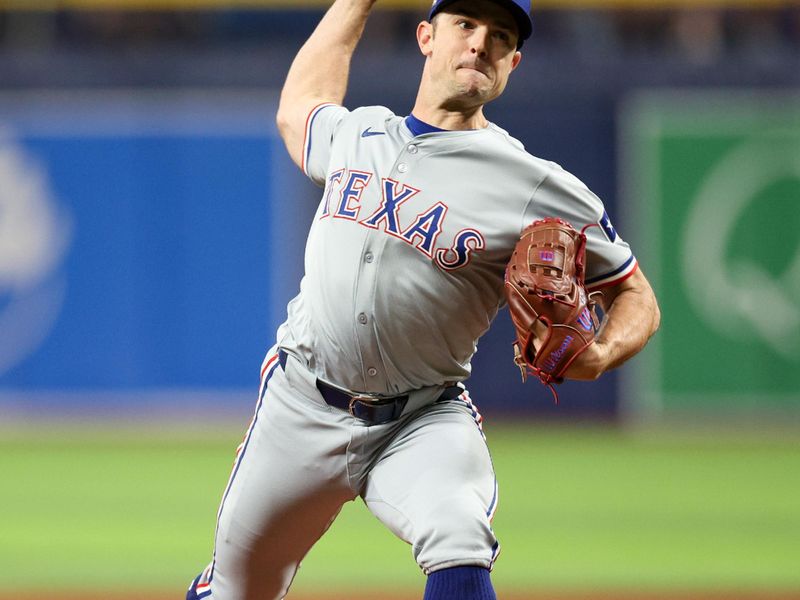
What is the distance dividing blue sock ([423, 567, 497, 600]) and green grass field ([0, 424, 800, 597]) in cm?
282

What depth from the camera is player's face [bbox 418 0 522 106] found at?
3594mm

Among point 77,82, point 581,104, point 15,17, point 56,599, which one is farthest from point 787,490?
point 15,17

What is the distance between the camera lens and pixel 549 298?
10.8ft

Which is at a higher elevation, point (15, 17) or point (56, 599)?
point (15, 17)

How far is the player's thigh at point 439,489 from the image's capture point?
3.33 meters

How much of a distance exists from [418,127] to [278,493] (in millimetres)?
1090

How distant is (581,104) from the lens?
11000 millimetres

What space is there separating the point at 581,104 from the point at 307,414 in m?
7.66

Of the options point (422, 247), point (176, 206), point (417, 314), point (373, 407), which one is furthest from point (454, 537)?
point (176, 206)

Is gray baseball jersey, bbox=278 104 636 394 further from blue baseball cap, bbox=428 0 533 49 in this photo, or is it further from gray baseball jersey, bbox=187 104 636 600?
blue baseball cap, bbox=428 0 533 49

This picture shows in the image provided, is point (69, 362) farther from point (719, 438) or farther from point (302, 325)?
point (302, 325)

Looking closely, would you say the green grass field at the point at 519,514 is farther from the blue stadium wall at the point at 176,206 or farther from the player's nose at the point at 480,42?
the player's nose at the point at 480,42

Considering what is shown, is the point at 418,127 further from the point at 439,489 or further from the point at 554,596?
the point at 554,596

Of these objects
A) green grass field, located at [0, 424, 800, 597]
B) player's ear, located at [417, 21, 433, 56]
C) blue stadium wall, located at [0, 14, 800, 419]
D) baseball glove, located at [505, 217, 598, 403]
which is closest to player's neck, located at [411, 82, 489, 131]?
player's ear, located at [417, 21, 433, 56]
